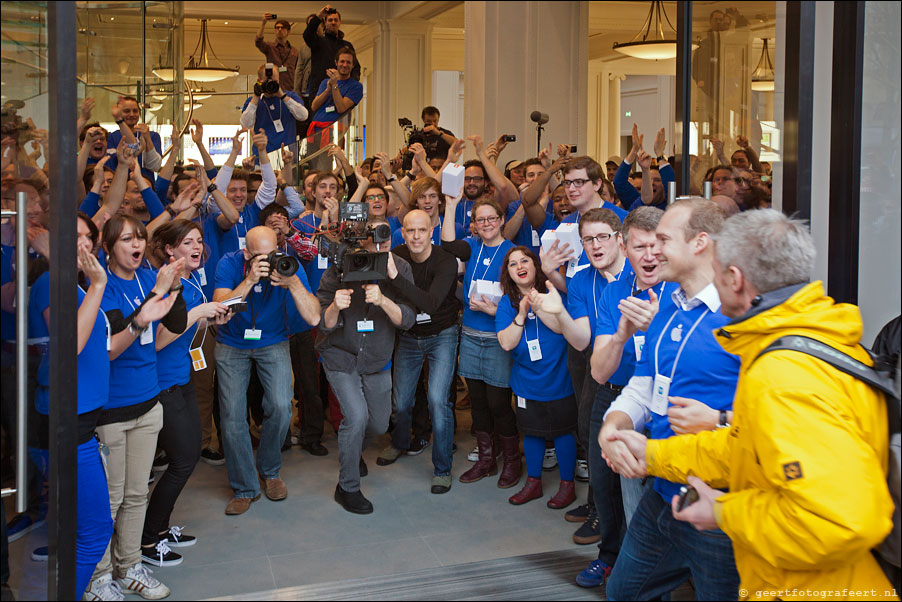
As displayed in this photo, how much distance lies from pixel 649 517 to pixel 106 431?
1.98m

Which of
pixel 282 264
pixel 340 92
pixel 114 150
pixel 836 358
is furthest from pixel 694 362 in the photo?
pixel 340 92

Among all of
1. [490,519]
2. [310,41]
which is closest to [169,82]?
[310,41]

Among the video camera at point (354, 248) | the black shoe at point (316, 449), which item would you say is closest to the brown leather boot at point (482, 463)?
the black shoe at point (316, 449)

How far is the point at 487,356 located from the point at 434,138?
132 inches

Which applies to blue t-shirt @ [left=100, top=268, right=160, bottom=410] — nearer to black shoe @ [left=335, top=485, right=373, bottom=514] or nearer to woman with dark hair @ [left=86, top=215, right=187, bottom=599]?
woman with dark hair @ [left=86, top=215, right=187, bottom=599]

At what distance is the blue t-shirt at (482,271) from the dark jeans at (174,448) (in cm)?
159

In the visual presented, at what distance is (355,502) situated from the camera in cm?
439

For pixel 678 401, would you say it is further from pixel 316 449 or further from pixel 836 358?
pixel 316 449

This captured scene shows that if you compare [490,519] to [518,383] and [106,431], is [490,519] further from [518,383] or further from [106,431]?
[106,431]

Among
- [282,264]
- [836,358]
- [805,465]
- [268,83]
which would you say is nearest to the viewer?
[805,465]

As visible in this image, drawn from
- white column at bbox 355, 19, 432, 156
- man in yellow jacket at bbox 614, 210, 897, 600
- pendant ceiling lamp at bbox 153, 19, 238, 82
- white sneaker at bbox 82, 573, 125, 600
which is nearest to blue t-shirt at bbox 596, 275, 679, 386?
man in yellow jacket at bbox 614, 210, 897, 600

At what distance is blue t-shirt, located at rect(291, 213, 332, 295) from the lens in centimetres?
525

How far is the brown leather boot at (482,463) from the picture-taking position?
4848 millimetres

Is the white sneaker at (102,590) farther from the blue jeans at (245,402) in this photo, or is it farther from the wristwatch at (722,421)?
the wristwatch at (722,421)
